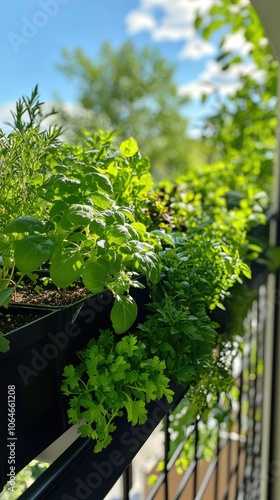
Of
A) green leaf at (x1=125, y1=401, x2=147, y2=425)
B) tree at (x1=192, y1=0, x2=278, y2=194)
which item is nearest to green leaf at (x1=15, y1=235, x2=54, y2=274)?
green leaf at (x1=125, y1=401, x2=147, y2=425)

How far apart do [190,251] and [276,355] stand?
1250 millimetres

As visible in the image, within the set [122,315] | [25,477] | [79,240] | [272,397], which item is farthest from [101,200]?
[272,397]

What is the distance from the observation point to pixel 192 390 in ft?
2.99

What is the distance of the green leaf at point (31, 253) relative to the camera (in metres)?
0.61

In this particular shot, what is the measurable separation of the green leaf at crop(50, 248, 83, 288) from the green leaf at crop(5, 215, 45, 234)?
49 millimetres

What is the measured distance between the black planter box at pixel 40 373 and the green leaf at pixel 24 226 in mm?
115

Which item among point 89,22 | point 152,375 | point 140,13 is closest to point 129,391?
point 152,375

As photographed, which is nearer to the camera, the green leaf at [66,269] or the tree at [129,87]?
the green leaf at [66,269]

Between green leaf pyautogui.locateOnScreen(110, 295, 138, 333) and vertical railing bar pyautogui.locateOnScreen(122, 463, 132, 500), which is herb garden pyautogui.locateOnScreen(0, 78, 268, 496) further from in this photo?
vertical railing bar pyautogui.locateOnScreen(122, 463, 132, 500)

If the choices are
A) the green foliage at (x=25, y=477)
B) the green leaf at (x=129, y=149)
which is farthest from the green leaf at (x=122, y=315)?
the green leaf at (x=129, y=149)

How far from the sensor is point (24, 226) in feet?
2.07

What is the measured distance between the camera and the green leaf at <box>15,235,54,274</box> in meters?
0.61

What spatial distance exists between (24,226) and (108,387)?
9.6 inches

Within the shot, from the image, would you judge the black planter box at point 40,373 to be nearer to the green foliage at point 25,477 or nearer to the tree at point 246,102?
the green foliage at point 25,477
